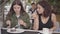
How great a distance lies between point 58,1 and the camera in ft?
3.18

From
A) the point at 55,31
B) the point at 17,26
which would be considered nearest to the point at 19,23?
the point at 17,26

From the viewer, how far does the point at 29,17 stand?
1002 millimetres

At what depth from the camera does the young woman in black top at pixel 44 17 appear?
0.98m

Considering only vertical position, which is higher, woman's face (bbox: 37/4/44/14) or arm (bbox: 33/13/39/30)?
woman's face (bbox: 37/4/44/14)

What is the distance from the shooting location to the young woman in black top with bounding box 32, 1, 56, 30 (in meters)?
0.98

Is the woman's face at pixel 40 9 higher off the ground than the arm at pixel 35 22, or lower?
higher

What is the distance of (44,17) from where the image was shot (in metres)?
1.00

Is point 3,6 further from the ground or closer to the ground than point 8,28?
further from the ground

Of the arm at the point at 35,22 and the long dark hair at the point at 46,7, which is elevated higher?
the long dark hair at the point at 46,7

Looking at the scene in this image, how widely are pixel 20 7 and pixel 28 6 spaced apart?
56 mm

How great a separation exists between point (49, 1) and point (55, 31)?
20cm

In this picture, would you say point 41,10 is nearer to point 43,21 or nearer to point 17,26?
point 43,21

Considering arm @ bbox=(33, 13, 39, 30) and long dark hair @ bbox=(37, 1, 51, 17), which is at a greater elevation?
long dark hair @ bbox=(37, 1, 51, 17)

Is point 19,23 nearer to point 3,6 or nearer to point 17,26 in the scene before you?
point 17,26
